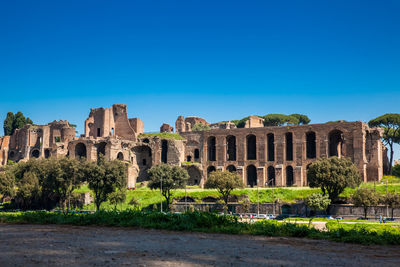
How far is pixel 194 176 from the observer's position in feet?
199

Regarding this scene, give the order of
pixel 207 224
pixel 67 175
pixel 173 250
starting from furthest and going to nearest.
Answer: pixel 67 175 → pixel 207 224 → pixel 173 250

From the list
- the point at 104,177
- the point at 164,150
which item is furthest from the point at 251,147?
the point at 104,177

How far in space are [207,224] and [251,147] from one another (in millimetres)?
49589

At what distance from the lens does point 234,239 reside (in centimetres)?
1200

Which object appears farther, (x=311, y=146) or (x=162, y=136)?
(x=162, y=136)

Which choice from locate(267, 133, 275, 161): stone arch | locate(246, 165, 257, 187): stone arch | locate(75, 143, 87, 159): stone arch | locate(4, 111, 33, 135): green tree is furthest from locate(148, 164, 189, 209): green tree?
locate(4, 111, 33, 135): green tree

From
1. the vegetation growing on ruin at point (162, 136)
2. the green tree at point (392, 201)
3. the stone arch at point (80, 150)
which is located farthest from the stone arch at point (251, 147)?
the green tree at point (392, 201)

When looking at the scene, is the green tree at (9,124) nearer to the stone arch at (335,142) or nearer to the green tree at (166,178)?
the green tree at (166,178)

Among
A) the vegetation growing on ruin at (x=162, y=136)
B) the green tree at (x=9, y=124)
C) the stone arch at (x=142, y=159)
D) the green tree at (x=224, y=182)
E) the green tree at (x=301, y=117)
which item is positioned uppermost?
the green tree at (x=301, y=117)

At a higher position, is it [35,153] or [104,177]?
[35,153]

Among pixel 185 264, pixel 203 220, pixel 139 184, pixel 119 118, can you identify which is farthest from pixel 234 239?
pixel 119 118

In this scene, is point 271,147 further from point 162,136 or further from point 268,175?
point 162,136

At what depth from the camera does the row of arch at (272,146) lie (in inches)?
2306

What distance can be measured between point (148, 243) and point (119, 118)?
57.1 meters
